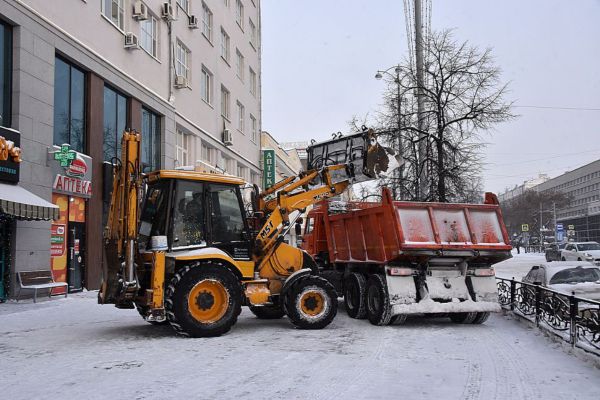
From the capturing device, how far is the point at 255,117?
38.8 m

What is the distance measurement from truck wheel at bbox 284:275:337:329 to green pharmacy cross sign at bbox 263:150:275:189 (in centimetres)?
2985

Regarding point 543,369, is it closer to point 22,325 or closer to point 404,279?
point 404,279

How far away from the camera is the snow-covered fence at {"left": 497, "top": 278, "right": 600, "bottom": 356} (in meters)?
7.63

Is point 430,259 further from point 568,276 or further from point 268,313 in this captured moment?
point 568,276

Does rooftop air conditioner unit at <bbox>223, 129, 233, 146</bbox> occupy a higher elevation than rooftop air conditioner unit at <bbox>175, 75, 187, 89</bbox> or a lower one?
lower

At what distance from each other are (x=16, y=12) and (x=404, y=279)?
11.0m

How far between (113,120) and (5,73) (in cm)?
519

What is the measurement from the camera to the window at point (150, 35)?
69.2 ft

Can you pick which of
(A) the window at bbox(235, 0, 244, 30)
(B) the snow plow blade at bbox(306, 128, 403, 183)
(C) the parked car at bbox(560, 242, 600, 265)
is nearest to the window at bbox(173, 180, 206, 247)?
(B) the snow plow blade at bbox(306, 128, 403, 183)

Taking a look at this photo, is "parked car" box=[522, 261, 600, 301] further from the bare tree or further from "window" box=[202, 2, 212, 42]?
"window" box=[202, 2, 212, 42]

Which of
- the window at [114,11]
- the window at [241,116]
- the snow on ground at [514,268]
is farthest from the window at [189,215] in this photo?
the window at [241,116]

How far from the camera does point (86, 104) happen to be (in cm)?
1742

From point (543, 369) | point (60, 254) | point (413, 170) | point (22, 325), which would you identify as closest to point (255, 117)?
point (413, 170)

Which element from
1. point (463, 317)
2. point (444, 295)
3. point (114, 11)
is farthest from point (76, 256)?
point (463, 317)
